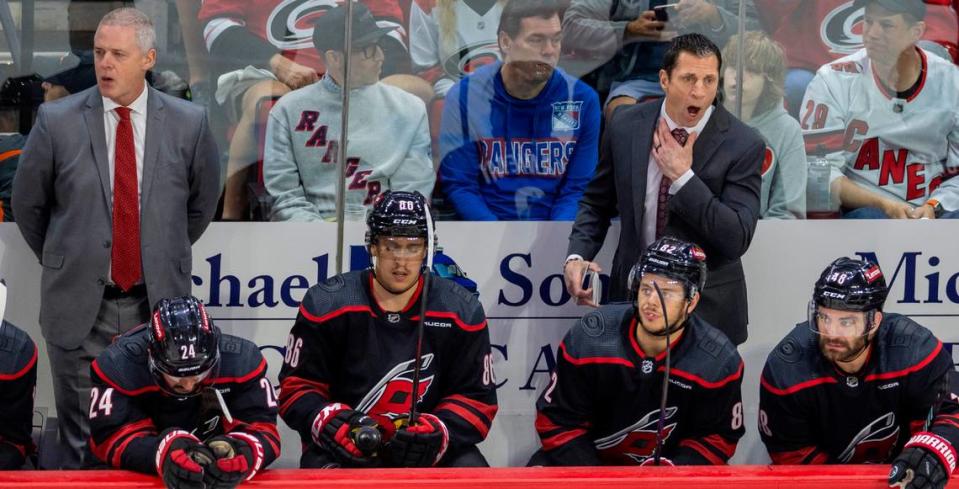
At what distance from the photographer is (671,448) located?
4.26 metres

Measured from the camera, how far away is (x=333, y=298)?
4.35 metres

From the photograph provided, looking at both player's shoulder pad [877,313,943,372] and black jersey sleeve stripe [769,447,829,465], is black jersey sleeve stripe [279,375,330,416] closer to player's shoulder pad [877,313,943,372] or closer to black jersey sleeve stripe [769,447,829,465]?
black jersey sleeve stripe [769,447,829,465]

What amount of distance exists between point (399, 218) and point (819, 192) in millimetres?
1898

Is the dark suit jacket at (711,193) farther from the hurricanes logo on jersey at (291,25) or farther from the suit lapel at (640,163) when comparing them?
the hurricanes logo on jersey at (291,25)

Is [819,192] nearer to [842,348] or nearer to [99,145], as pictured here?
[842,348]

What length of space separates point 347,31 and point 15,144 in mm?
1249

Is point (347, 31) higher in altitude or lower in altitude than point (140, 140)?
higher

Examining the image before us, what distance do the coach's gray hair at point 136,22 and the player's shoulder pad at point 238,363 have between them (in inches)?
43.9

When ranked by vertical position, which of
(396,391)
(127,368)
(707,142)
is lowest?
(396,391)

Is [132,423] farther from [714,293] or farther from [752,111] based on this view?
[752,111]

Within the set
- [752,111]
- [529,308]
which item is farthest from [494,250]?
[752,111]

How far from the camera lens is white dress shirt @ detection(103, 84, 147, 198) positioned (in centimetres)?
466

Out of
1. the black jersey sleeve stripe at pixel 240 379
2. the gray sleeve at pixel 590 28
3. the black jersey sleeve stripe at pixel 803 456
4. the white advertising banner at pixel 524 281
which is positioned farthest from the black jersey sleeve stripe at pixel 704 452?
the gray sleeve at pixel 590 28

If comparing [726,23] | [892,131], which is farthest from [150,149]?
[892,131]
